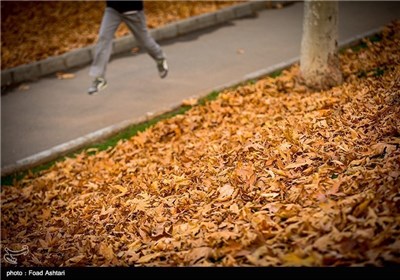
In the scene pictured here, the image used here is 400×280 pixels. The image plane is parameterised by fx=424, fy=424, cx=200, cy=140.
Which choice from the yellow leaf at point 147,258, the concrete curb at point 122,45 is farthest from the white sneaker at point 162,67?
the yellow leaf at point 147,258

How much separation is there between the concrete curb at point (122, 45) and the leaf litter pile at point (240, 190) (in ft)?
12.0

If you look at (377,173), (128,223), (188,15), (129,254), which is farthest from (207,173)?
(188,15)

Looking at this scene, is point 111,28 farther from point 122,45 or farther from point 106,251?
point 106,251

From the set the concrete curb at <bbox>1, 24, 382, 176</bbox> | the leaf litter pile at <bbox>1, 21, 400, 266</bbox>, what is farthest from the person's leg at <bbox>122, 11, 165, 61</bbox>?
the leaf litter pile at <bbox>1, 21, 400, 266</bbox>

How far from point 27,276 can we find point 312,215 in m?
2.16

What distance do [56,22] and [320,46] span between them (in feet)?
24.2

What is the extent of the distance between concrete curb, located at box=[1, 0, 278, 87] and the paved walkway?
0.93ft

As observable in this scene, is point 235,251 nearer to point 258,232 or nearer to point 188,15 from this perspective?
point 258,232

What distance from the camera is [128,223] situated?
3656mm

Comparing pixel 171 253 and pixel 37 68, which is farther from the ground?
pixel 171 253

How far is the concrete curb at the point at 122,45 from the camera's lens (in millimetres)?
8484

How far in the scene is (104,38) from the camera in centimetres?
663

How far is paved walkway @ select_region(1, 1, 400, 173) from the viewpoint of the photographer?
6.42 metres

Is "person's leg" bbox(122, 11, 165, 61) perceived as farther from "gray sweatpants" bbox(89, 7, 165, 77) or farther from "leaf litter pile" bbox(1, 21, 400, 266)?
"leaf litter pile" bbox(1, 21, 400, 266)
